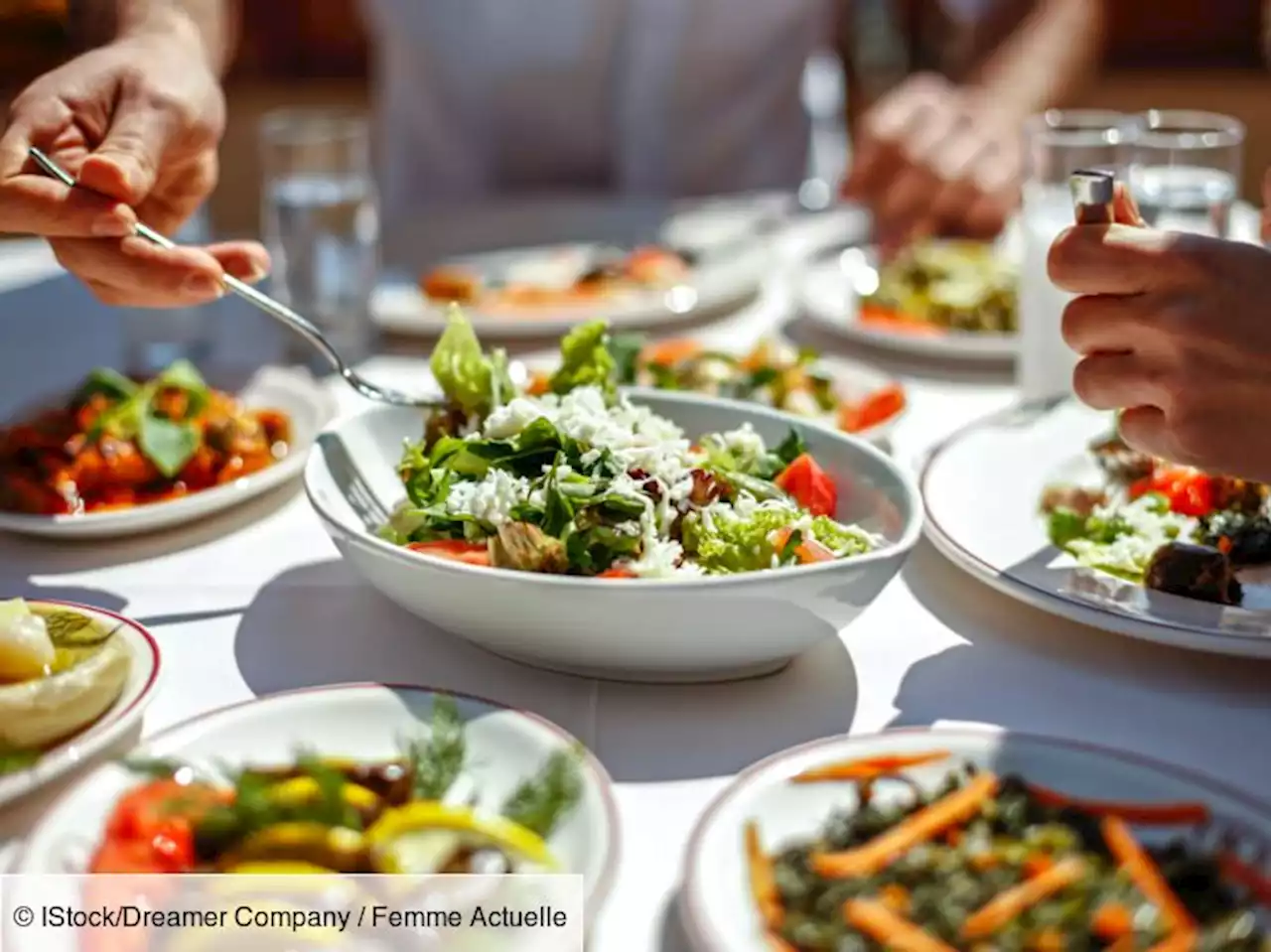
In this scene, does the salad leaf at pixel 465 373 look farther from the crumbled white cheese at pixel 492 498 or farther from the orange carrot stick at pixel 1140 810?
the orange carrot stick at pixel 1140 810

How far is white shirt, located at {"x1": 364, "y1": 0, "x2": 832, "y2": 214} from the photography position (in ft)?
10.4

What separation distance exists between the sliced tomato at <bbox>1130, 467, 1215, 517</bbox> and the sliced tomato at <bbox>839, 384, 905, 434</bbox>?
37 cm

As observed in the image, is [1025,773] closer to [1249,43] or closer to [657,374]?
[657,374]

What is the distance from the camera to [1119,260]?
3.91 ft

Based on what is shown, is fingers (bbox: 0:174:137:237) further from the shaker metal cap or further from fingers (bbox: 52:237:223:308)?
the shaker metal cap

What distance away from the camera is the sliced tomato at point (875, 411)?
1791 millimetres

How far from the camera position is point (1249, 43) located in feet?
19.1

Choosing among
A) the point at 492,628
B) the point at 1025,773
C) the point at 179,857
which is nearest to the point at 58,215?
the point at 492,628

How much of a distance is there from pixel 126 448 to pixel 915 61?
5124 mm

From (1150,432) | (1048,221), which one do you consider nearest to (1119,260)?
(1150,432)

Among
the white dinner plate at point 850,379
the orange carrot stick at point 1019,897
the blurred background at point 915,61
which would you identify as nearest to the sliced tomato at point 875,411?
the white dinner plate at point 850,379

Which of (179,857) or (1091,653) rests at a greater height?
(179,857)

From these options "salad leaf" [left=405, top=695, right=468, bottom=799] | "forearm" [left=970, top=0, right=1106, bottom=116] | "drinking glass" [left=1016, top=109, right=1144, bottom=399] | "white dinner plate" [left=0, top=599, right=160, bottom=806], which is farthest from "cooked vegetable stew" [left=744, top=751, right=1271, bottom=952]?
"forearm" [left=970, top=0, right=1106, bottom=116]

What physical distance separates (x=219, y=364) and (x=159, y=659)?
0.93 meters
